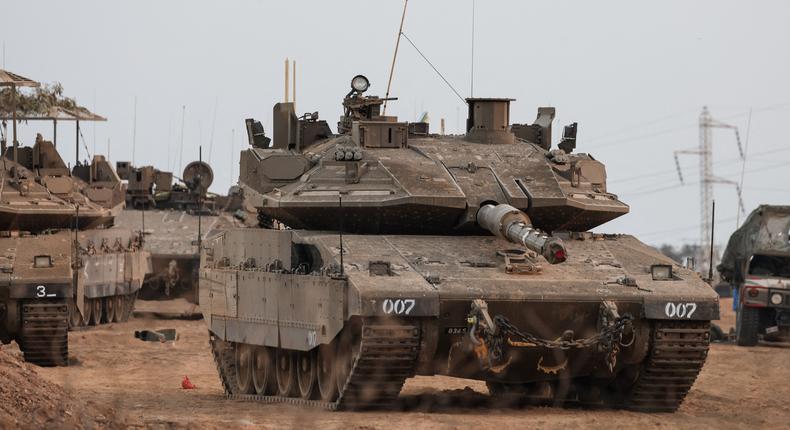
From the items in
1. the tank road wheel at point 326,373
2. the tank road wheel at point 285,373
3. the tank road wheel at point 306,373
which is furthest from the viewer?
the tank road wheel at point 285,373

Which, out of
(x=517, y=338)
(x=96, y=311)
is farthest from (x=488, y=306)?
(x=96, y=311)

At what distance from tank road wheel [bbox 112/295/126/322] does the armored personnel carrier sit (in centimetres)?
247

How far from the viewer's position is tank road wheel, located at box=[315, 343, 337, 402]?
63.1 ft

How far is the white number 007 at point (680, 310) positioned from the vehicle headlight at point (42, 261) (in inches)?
401

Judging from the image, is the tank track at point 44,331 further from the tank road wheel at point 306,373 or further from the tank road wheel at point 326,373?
the tank road wheel at point 326,373

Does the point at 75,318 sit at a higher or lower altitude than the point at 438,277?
lower

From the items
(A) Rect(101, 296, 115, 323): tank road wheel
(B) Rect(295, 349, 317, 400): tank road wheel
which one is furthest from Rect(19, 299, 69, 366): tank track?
(A) Rect(101, 296, 115, 323): tank road wheel

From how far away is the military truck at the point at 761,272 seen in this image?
30.3 metres

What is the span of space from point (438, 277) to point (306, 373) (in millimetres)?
2869

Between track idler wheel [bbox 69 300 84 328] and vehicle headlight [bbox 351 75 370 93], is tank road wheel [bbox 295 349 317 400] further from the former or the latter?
track idler wheel [bbox 69 300 84 328]

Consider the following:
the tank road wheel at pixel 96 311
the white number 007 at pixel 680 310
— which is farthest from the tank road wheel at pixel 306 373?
the tank road wheel at pixel 96 311

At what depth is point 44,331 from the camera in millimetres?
25281

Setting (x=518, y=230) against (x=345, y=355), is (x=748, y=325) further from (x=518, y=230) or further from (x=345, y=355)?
(x=345, y=355)

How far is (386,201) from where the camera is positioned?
19.9 m
